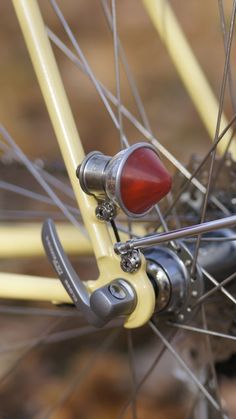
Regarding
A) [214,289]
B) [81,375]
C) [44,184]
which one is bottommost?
[81,375]

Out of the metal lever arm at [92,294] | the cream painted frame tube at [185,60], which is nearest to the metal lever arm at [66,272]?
the metal lever arm at [92,294]

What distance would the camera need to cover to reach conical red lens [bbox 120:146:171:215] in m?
0.61

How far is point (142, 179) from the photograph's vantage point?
2.01ft

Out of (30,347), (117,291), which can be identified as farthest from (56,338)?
(117,291)

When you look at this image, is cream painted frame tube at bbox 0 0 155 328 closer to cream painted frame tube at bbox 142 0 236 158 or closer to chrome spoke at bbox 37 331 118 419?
cream painted frame tube at bbox 142 0 236 158

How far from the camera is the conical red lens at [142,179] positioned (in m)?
0.61

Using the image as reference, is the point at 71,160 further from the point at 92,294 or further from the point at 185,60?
the point at 185,60

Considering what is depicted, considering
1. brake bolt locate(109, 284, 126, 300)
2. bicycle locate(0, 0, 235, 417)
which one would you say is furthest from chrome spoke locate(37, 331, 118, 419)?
brake bolt locate(109, 284, 126, 300)

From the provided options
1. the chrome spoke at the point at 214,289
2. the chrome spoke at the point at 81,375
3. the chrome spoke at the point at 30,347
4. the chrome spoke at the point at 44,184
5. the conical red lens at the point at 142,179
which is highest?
the conical red lens at the point at 142,179

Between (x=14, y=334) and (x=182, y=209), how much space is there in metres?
0.44

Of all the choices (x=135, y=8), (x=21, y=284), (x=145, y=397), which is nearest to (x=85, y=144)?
(x=135, y=8)

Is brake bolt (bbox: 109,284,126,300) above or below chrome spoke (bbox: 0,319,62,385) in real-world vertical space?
above

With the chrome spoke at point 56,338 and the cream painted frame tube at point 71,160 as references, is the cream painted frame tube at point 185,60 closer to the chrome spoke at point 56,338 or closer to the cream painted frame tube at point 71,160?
the cream painted frame tube at point 71,160

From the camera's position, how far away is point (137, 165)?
613mm
